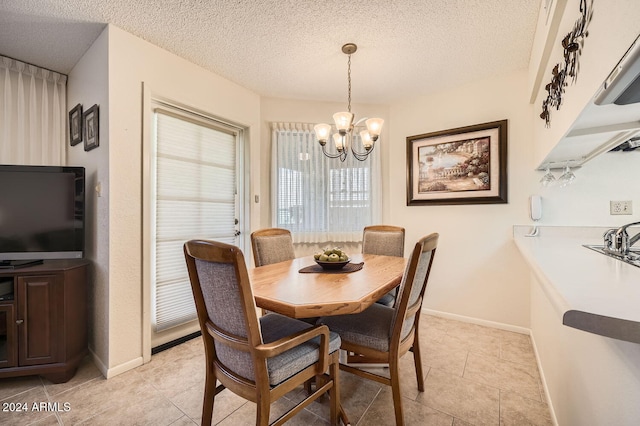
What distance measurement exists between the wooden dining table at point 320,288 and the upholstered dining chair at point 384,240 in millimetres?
533

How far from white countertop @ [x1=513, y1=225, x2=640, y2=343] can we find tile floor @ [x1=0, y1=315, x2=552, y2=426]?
978 mm

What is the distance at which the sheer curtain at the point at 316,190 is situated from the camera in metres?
3.30

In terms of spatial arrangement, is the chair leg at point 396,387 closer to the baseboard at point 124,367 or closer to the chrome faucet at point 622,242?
the chrome faucet at point 622,242

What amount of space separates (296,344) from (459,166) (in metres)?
2.64

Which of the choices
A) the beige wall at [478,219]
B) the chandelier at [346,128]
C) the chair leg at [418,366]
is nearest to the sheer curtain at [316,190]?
the beige wall at [478,219]

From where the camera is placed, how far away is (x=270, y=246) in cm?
231

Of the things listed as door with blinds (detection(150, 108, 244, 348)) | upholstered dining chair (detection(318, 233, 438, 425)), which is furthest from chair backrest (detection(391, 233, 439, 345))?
door with blinds (detection(150, 108, 244, 348))

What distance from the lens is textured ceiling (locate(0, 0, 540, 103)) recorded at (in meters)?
1.83

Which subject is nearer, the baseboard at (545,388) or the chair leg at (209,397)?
the chair leg at (209,397)

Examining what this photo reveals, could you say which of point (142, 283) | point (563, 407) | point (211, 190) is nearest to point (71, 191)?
point (142, 283)

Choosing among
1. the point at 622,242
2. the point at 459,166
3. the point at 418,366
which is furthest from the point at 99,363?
the point at 459,166

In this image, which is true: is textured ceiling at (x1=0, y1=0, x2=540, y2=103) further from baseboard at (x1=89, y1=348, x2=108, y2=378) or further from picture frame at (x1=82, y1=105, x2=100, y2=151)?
baseboard at (x1=89, y1=348, x2=108, y2=378)

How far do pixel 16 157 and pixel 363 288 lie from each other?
10.5 ft

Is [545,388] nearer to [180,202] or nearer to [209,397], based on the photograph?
[209,397]
